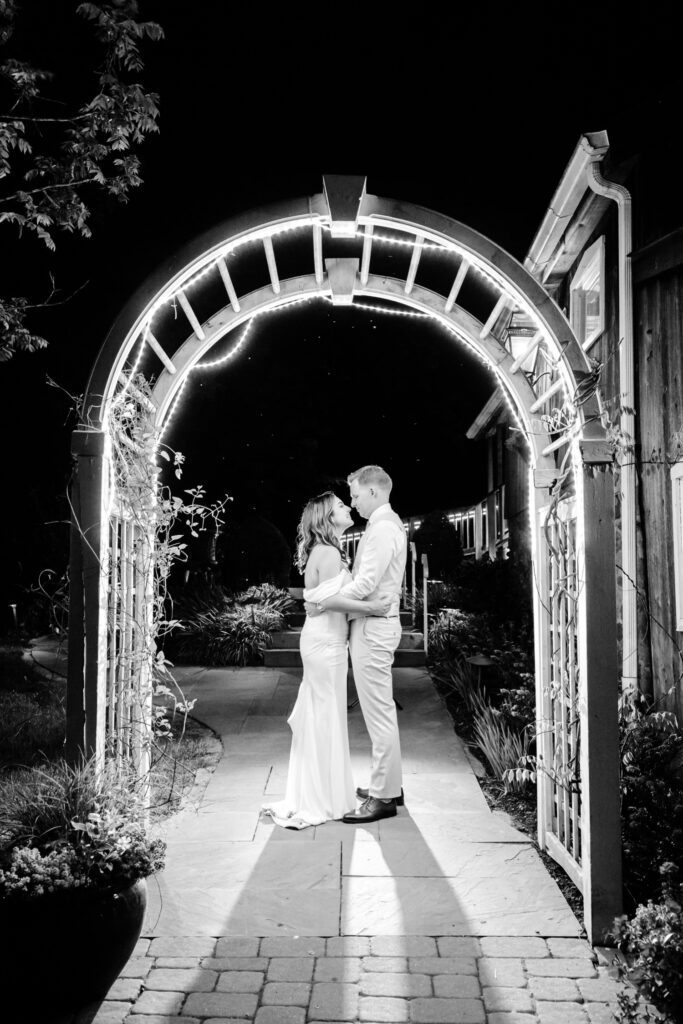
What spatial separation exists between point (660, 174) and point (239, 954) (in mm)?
5946

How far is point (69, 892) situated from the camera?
2.82 m

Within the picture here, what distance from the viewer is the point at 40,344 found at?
8.70 metres

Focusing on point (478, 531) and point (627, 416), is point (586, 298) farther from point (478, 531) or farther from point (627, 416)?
point (478, 531)

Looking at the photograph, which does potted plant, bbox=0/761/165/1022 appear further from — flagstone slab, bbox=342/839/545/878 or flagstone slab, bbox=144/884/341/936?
flagstone slab, bbox=342/839/545/878

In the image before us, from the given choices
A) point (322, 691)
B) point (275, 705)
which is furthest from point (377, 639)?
point (275, 705)

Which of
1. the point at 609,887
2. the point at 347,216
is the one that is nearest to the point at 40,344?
the point at 347,216

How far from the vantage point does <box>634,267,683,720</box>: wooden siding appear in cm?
552

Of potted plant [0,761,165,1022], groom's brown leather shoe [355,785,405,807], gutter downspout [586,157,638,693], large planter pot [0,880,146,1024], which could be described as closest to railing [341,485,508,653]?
gutter downspout [586,157,638,693]

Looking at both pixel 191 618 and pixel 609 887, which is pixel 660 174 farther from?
pixel 191 618

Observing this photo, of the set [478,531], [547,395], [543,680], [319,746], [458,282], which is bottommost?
[319,746]

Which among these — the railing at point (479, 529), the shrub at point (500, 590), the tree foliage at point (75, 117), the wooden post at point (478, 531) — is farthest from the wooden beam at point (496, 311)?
the wooden post at point (478, 531)

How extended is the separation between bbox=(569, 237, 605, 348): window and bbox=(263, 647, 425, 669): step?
15.8ft

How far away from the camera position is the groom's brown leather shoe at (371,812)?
484 centimetres

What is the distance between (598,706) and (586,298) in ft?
19.4
